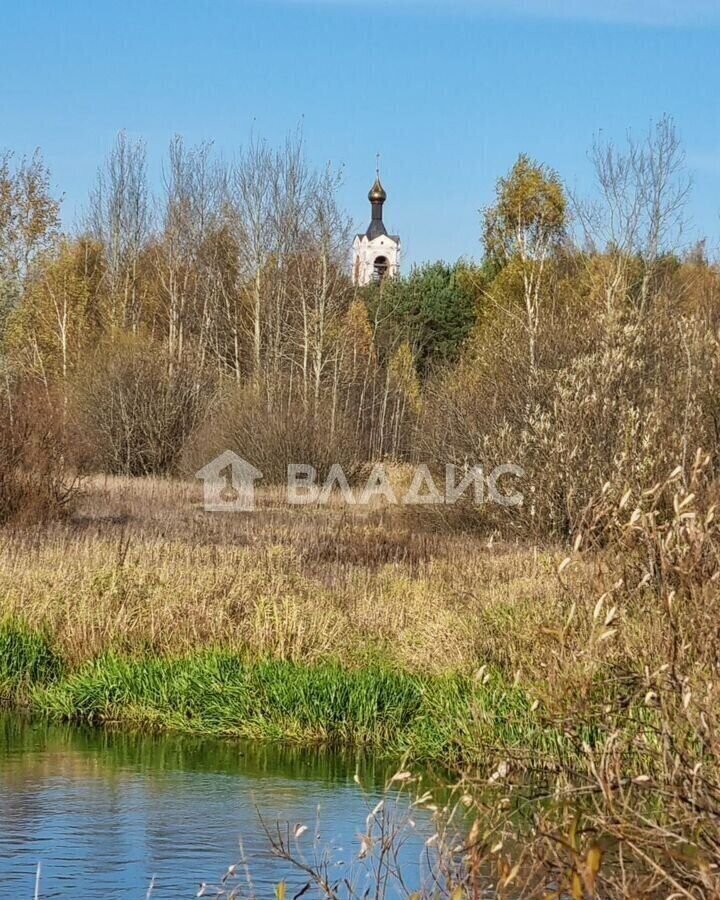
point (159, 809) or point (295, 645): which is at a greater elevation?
point (295, 645)

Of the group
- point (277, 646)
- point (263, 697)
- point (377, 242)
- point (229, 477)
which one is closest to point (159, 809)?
point (263, 697)

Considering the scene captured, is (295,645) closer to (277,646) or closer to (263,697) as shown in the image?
(277,646)

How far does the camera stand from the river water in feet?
25.6

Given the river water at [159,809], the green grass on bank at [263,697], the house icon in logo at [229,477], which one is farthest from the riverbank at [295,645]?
the house icon in logo at [229,477]

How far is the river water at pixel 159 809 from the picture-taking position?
780cm

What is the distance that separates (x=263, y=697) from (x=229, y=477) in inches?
718

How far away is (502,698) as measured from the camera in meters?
10.6

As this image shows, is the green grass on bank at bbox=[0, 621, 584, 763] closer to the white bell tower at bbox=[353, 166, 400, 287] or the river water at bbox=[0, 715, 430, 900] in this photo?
the river water at bbox=[0, 715, 430, 900]

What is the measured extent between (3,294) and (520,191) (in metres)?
15.9

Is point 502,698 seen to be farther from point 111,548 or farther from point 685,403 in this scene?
point 685,403

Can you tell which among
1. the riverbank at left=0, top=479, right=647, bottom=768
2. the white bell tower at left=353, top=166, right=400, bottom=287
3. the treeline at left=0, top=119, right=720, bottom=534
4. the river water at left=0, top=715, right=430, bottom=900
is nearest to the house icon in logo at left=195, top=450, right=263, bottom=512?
the treeline at left=0, top=119, right=720, bottom=534

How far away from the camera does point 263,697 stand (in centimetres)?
1173

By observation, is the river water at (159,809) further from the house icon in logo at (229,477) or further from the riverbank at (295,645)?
the house icon in logo at (229,477)

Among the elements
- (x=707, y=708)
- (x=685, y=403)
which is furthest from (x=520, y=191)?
(x=707, y=708)
